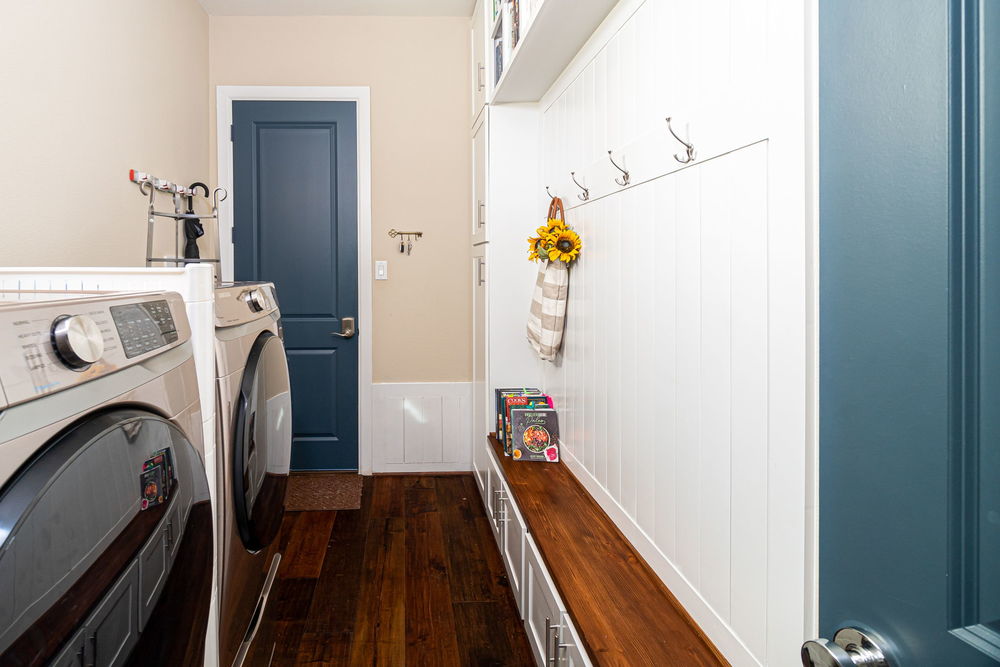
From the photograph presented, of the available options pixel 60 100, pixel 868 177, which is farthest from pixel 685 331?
pixel 60 100

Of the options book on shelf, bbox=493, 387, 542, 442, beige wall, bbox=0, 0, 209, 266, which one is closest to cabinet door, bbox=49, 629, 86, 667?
beige wall, bbox=0, 0, 209, 266

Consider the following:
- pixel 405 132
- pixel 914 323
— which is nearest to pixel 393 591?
pixel 914 323

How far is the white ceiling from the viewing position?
3586mm

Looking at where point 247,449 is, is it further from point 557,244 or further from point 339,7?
point 339,7

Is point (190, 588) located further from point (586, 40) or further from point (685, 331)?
point (586, 40)

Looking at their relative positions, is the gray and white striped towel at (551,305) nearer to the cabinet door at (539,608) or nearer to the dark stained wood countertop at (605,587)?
the dark stained wood countertop at (605,587)

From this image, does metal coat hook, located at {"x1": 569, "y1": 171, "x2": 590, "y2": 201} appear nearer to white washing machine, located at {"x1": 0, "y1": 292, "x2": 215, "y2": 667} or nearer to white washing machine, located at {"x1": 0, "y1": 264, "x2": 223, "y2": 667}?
white washing machine, located at {"x1": 0, "y1": 264, "x2": 223, "y2": 667}

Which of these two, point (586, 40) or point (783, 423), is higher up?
point (586, 40)

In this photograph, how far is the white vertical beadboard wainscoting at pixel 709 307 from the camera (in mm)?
995

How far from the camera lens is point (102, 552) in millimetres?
687

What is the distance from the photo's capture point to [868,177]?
549 millimetres

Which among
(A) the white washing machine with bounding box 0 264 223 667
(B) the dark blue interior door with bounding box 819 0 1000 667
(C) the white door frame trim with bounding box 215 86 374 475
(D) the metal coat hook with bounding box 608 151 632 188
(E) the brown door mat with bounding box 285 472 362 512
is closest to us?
(B) the dark blue interior door with bounding box 819 0 1000 667

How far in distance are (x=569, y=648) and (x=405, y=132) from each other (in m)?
3.06

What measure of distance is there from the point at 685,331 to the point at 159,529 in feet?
3.35
